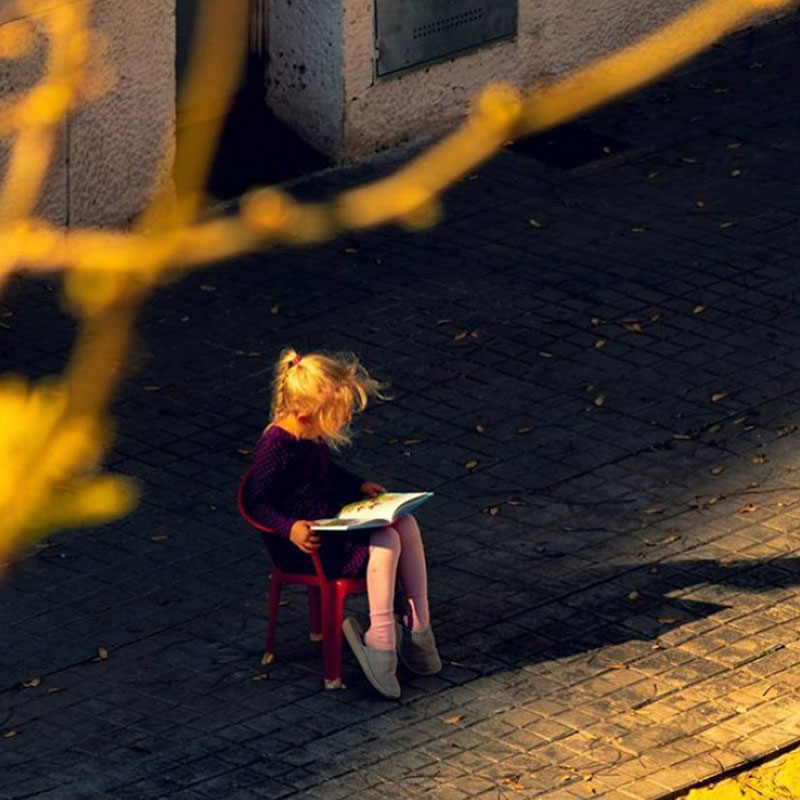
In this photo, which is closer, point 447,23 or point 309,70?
point 309,70

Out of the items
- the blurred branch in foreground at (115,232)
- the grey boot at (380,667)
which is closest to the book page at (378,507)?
the grey boot at (380,667)

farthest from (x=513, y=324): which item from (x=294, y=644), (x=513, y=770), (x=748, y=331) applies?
(x=513, y=770)

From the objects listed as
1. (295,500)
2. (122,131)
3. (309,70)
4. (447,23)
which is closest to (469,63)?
(447,23)

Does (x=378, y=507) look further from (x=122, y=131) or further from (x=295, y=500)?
(x=122, y=131)

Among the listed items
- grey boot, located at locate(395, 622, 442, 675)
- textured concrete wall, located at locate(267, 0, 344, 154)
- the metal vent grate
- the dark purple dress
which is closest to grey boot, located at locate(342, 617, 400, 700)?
grey boot, located at locate(395, 622, 442, 675)

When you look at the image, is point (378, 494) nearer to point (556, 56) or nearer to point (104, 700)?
point (104, 700)

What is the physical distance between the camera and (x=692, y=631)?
36.6 ft

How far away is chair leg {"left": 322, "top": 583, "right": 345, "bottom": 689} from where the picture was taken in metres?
10.6

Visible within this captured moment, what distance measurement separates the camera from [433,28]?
1633 cm

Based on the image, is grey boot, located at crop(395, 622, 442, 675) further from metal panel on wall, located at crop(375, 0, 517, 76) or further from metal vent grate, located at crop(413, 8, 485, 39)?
metal vent grate, located at crop(413, 8, 485, 39)

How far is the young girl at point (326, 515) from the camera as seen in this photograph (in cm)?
1052

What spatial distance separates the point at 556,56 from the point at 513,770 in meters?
7.83

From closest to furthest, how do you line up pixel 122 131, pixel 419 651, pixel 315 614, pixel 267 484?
1. pixel 267 484
2. pixel 419 651
3. pixel 315 614
4. pixel 122 131

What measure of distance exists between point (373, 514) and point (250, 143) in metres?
6.17
